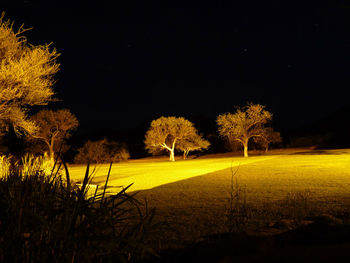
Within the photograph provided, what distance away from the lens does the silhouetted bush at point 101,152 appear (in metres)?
49.9

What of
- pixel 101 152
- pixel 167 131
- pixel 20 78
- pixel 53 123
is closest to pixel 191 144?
pixel 167 131

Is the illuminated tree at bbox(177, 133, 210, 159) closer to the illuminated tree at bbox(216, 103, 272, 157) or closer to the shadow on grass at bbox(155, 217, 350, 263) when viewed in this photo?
the illuminated tree at bbox(216, 103, 272, 157)

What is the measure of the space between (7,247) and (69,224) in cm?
61

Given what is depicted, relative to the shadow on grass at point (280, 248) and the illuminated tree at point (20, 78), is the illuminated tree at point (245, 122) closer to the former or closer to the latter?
the illuminated tree at point (20, 78)

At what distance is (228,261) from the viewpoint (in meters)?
2.03

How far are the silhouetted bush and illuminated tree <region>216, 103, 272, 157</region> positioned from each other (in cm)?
1744

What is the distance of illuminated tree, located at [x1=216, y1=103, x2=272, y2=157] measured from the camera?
4675 centimetres

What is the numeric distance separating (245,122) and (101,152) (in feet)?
75.9

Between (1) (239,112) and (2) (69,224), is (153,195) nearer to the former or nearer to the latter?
(2) (69,224)

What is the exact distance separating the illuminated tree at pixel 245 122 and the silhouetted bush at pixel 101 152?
17.4 meters

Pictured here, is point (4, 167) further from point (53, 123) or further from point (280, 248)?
point (53, 123)

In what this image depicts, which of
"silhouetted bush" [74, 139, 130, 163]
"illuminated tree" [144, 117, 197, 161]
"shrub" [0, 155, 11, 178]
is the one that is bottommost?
"shrub" [0, 155, 11, 178]

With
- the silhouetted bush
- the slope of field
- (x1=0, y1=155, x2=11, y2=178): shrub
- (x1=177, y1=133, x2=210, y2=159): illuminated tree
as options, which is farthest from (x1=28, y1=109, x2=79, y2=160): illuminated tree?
(x1=0, y1=155, x2=11, y2=178): shrub

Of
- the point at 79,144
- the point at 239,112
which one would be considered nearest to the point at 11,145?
the point at 79,144
